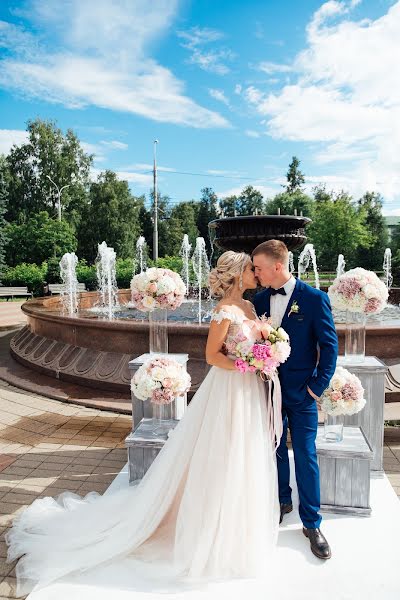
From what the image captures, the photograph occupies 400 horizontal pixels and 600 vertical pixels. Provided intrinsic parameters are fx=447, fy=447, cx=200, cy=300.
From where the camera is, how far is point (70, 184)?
41.8 m

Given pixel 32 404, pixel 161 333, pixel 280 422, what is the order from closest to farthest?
pixel 280 422
pixel 161 333
pixel 32 404

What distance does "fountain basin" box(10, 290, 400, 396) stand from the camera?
6090 mm

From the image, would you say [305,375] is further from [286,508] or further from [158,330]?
[158,330]

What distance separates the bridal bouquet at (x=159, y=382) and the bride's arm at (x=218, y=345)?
105 cm

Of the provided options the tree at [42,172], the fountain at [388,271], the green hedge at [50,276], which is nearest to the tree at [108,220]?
the tree at [42,172]

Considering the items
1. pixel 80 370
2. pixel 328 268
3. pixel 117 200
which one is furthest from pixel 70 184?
pixel 80 370

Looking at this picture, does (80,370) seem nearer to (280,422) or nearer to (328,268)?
(280,422)

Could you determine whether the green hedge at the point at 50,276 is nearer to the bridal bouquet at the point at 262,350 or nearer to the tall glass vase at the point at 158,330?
the tall glass vase at the point at 158,330

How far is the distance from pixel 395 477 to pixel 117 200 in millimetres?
41150

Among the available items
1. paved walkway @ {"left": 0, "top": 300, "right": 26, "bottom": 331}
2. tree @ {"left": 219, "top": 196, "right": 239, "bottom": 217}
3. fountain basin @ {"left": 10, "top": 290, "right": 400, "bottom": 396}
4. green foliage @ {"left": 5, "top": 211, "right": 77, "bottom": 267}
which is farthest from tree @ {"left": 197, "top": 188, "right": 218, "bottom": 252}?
fountain basin @ {"left": 10, "top": 290, "right": 400, "bottom": 396}

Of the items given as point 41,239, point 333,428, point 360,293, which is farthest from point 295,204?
point 333,428

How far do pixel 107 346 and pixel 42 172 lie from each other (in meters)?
38.4

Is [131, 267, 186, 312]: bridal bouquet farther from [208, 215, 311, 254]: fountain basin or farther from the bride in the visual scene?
[208, 215, 311, 254]: fountain basin

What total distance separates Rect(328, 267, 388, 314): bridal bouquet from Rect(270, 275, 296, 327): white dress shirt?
997mm
